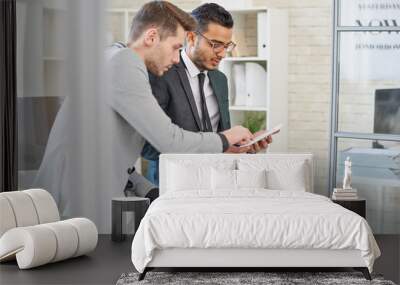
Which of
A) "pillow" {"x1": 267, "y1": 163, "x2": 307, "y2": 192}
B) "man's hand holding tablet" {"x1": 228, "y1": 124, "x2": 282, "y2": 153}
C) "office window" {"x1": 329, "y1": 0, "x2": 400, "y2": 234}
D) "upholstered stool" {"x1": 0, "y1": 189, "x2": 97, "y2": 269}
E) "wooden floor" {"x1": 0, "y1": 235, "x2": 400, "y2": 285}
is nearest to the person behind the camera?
"wooden floor" {"x1": 0, "y1": 235, "x2": 400, "y2": 285}

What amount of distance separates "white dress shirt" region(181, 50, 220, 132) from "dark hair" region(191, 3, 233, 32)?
12.8 inches

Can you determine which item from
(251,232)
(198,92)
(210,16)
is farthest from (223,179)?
(210,16)

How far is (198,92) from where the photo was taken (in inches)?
310

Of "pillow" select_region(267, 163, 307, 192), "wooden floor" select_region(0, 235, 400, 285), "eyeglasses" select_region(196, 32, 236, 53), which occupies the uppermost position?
"eyeglasses" select_region(196, 32, 236, 53)

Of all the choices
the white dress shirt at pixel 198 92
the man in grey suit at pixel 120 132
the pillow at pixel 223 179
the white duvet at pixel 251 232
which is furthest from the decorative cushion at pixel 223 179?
the white duvet at pixel 251 232

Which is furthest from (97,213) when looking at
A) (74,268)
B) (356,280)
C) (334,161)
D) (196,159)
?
(356,280)

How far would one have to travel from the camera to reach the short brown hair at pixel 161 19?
7871mm

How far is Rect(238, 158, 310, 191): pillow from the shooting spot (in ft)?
23.9

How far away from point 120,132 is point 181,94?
713 millimetres

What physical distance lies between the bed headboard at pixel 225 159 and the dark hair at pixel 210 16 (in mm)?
1227

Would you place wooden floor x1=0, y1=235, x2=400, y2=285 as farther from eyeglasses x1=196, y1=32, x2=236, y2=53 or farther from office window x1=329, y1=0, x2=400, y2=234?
eyeglasses x1=196, y1=32, x2=236, y2=53

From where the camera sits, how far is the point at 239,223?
5.80 m

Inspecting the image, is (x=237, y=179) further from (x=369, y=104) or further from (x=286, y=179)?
(x=369, y=104)

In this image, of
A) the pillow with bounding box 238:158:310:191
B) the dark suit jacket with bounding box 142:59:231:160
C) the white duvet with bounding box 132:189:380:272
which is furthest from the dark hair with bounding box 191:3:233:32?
the white duvet with bounding box 132:189:380:272
